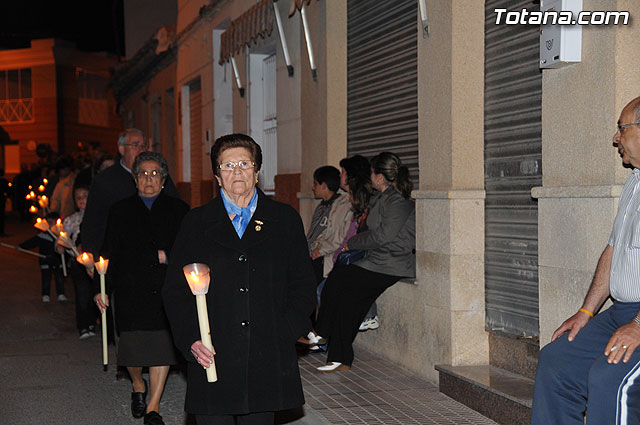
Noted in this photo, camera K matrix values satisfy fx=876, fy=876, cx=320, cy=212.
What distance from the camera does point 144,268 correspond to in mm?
6469

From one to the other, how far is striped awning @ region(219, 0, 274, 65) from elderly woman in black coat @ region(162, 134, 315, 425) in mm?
9351

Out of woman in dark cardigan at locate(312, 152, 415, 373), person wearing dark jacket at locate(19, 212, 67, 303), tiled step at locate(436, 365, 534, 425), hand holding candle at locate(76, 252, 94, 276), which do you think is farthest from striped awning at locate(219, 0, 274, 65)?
tiled step at locate(436, 365, 534, 425)

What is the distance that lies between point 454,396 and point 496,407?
75 cm

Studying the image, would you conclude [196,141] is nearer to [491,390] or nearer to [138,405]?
[138,405]

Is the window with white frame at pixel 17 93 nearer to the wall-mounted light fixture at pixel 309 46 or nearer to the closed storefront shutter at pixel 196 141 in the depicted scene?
the closed storefront shutter at pixel 196 141

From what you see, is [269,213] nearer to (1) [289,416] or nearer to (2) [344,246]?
(1) [289,416]

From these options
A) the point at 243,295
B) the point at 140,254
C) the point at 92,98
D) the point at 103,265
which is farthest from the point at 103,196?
the point at 92,98

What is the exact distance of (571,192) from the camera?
5562 millimetres

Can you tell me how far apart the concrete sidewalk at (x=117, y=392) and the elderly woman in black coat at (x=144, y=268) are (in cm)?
50

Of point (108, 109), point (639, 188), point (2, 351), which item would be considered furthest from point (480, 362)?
point (108, 109)

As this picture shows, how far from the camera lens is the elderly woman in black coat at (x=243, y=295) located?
4.18 meters

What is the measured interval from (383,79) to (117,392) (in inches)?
172

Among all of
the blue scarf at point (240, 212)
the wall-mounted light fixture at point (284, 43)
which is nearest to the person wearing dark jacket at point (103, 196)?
the blue scarf at point (240, 212)

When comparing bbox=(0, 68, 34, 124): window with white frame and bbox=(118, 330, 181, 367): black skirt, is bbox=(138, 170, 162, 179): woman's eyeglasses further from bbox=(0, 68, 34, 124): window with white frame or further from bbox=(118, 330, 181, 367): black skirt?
bbox=(0, 68, 34, 124): window with white frame
